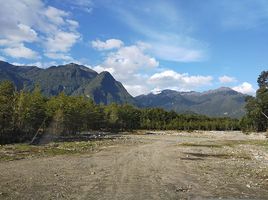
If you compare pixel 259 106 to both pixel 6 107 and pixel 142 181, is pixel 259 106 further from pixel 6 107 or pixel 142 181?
pixel 142 181

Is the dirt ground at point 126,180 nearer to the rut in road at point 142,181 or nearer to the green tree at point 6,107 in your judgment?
the rut in road at point 142,181

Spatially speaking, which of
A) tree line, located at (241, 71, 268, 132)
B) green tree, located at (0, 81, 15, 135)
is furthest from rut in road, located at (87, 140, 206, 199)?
tree line, located at (241, 71, 268, 132)

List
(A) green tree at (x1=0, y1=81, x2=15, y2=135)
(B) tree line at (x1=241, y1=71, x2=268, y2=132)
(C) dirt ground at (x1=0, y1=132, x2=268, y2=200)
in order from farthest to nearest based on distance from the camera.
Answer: (B) tree line at (x1=241, y1=71, x2=268, y2=132) → (A) green tree at (x1=0, y1=81, x2=15, y2=135) → (C) dirt ground at (x1=0, y1=132, x2=268, y2=200)

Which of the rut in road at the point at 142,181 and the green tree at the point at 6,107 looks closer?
the rut in road at the point at 142,181

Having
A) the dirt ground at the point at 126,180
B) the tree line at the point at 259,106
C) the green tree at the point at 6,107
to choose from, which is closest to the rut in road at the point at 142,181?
the dirt ground at the point at 126,180

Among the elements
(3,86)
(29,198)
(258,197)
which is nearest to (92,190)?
(29,198)

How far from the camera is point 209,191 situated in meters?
26.9

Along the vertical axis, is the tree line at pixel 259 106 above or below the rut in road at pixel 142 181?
above

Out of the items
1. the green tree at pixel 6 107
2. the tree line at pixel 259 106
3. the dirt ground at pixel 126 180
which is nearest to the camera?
the dirt ground at pixel 126 180

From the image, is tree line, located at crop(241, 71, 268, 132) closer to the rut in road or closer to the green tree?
the green tree

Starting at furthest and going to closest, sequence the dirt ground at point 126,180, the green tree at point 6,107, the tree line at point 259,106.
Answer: the tree line at point 259,106 < the green tree at point 6,107 < the dirt ground at point 126,180

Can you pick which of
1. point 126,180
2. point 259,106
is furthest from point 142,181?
point 259,106

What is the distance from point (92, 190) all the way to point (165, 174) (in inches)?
424

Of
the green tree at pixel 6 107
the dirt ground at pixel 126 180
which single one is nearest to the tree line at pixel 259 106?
the green tree at pixel 6 107
